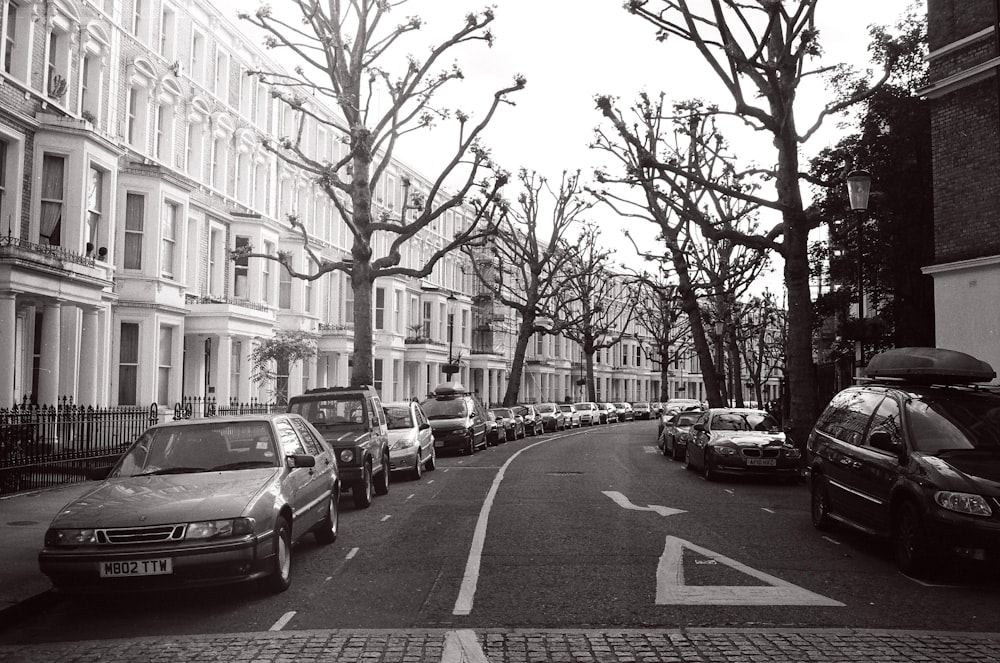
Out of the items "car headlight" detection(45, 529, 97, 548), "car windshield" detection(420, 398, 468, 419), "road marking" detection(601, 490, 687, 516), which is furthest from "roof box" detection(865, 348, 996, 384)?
"car windshield" detection(420, 398, 468, 419)

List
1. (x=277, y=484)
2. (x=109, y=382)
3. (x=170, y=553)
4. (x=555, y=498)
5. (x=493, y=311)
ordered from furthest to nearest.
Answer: (x=493, y=311) < (x=109, y=382) < (x=555, y=498) < (x=277, y=484) < (x=170, y=553)

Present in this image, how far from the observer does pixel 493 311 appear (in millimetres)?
70000

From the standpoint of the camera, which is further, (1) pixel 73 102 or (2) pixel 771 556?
(1) pixel 73 102

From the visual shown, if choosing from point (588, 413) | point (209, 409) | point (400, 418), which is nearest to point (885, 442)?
point (400, 418)

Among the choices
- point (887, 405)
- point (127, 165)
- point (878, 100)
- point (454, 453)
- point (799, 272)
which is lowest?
point (454, 453)

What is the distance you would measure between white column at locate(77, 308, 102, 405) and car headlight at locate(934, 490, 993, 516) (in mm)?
19441

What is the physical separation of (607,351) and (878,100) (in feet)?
252

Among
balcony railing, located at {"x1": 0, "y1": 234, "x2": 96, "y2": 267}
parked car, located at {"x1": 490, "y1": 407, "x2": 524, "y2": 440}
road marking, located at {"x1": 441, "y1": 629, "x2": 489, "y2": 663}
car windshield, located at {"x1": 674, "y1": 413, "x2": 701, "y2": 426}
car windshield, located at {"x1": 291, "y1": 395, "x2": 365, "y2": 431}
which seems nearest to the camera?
road marking, located at {"x1": 441, "y1": 629, "x2": 489, "y2": 663}

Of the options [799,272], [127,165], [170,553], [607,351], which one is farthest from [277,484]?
[607,351]

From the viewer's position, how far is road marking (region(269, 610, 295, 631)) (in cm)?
666

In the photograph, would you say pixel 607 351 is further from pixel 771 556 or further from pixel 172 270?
pixel 771 556

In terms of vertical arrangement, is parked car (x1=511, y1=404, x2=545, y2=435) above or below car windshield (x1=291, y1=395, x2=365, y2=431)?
below

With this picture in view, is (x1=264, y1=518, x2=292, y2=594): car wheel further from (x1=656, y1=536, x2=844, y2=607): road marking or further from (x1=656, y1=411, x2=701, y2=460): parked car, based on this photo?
(x1=656, y1=411, x2=701, y2=460): parked car

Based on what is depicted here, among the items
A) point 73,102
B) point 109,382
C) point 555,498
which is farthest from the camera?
point 109,382
